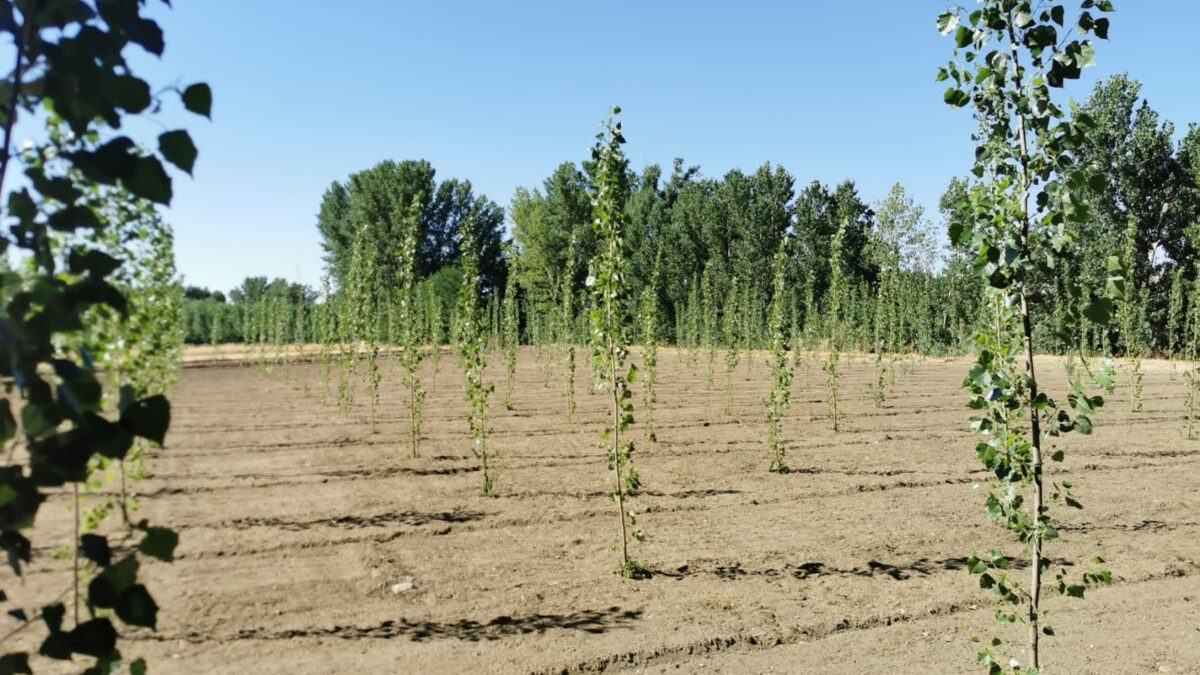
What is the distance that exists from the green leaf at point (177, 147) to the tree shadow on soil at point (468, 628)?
4.21 m

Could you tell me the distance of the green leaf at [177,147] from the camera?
48.8 inches

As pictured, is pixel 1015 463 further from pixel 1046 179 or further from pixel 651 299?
pixel 651 299

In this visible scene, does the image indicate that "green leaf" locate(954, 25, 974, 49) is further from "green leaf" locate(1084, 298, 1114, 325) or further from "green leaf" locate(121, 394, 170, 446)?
"green leaf" locate(121, 394, 170, 446)

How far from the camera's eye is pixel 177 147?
1.24m

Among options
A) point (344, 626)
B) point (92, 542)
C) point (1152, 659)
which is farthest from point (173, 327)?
Answer: point (1152, 659)

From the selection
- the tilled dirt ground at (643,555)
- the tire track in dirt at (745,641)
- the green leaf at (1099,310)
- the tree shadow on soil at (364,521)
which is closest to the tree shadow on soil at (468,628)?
the tilled dirt ground at (643,555)

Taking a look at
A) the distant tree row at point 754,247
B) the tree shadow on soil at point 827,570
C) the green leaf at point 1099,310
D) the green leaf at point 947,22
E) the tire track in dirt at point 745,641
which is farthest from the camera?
the distant tree row at point 754,247

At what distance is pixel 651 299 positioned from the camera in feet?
49.3

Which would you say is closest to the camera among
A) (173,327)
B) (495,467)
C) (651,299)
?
(173,327)

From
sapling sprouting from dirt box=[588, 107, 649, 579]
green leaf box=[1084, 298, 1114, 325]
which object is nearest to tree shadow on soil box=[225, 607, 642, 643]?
sapling sprouting from dirt box=[588, 107, 649, 579]

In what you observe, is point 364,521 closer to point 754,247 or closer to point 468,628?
point 468,628

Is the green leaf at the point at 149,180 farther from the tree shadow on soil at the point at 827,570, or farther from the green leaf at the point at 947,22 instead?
the tree shadow on soil at the point at 827,570

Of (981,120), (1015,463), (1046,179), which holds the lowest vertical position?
(1015,463)

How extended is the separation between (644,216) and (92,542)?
5163 cm
